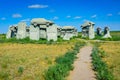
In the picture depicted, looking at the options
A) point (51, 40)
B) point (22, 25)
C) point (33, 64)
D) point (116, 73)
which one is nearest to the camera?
point (116, 73)

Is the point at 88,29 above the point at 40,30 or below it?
above

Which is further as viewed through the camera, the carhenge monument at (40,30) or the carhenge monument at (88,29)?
the carhenge monument at (88,29)

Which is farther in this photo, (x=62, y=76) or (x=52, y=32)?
(x=52, y=32)

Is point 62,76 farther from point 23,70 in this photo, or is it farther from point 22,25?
point 22,25

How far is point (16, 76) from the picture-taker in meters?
13.0

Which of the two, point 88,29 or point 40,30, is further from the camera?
point 88,29

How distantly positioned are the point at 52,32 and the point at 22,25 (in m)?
5.81

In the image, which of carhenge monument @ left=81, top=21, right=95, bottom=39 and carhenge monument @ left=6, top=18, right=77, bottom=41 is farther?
carhenge monument @ left=81, top=21, right=95, bottom=39

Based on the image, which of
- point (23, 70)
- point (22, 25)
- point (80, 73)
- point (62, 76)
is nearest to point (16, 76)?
point (23, 70)

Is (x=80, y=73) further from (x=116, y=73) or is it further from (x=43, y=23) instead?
(x=43, y=23)

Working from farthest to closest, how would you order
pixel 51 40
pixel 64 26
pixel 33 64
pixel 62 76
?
pixel 64 26
pixel 51 40
pixel 33 64
pixel 62 76

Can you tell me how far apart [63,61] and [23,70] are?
10.3 feet

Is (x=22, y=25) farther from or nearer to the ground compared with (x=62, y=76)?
farther from the ground

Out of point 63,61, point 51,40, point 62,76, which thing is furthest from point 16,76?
point 51,40
